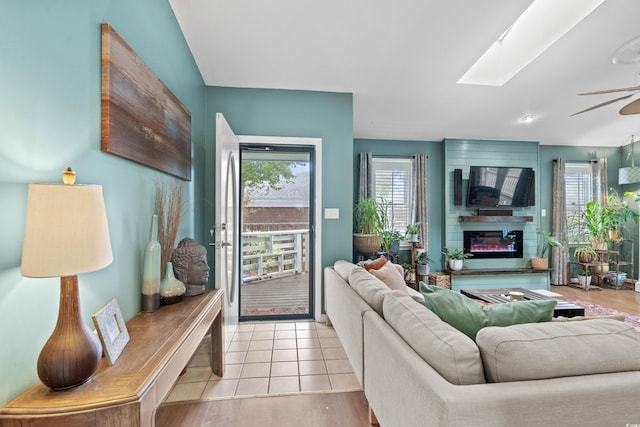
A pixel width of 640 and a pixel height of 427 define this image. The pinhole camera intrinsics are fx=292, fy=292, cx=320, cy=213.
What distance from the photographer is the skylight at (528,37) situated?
229 centimetres

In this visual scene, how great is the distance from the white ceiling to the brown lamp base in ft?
6.67

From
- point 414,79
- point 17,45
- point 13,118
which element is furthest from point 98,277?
point 414,79

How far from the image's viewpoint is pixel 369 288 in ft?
6.06

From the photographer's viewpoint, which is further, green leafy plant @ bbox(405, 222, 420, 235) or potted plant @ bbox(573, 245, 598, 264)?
potted plant @ bbox(573, 245, 598, 264)

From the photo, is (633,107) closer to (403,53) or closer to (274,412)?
(403,53)

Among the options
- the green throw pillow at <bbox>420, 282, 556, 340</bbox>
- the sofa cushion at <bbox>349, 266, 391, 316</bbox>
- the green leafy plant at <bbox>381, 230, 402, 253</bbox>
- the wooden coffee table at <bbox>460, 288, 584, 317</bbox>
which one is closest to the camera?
the green throw pillow at <bbox>420, 282, 556, 340</bbox>

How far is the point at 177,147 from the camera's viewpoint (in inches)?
84.7

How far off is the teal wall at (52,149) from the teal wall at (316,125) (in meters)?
1.51

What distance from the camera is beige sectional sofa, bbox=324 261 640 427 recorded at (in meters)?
0.87

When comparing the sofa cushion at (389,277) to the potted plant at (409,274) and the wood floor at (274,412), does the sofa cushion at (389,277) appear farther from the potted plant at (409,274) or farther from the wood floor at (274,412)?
the potted plant at (409,274)

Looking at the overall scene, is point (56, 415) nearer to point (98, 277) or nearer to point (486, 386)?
point (98, 277)

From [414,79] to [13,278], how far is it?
3.31 meters

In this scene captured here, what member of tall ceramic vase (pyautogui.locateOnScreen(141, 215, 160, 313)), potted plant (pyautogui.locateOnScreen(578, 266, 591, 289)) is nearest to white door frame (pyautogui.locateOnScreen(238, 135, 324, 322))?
tall ceramic vase (pyautogui.locateOnScreen(141, 215, 160, 313))

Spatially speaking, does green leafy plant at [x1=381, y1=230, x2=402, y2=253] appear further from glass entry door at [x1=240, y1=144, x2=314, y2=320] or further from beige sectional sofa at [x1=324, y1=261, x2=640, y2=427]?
beige sectional sofa at [x1=324, y1=261, x2=640, y2=427]
